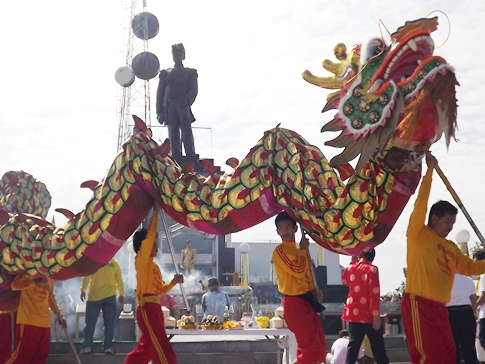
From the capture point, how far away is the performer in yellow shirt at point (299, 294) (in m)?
6.14

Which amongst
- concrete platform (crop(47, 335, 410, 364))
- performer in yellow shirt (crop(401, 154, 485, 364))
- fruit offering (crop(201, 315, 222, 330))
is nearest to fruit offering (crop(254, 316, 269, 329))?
fruit offering (crop(201, 315, 222, 330))

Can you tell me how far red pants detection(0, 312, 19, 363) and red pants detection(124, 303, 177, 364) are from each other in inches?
56.9

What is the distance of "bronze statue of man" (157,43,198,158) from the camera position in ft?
60.5

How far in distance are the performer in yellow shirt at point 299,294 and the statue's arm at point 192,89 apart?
12376 millimetres

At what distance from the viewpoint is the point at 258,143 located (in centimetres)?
595

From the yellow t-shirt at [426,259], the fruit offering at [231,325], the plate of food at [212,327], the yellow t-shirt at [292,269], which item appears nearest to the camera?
the yellow t-shirt at [426,259]

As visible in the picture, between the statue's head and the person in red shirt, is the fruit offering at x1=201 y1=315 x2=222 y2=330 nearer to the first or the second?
the person in red shirt

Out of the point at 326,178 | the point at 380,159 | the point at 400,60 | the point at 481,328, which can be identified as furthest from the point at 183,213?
the point at 481,328

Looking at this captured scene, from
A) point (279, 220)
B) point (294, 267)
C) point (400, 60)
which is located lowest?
point (294, 267)

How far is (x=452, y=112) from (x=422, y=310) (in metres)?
1.46

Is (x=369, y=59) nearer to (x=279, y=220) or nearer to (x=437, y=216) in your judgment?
(x=437, y=216)

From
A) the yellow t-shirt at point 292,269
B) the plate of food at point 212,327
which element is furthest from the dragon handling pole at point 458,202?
the plate of food at point 212,327

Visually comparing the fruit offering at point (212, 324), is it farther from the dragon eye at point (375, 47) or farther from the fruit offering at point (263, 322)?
the dragon eye at point (375, 47)

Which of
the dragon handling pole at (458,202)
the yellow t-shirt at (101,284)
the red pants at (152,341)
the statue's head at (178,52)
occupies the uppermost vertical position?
the statue's head at (178,52)
